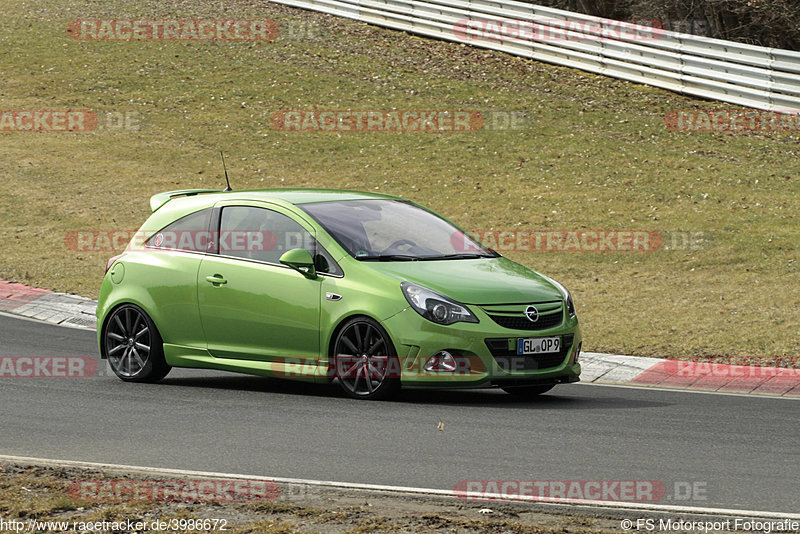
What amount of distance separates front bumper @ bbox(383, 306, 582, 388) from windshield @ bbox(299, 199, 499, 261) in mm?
814

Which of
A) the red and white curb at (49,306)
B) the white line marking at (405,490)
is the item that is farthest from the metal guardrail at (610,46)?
the white line marking at (405,490)

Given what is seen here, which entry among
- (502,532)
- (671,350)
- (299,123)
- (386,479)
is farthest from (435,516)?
(299,123)

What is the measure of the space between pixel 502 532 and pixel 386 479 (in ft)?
4.72

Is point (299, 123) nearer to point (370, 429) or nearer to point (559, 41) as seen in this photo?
point (559, 41)

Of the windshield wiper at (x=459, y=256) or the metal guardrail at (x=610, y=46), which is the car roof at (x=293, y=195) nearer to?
the windshield wiper at (x=459, y=256)

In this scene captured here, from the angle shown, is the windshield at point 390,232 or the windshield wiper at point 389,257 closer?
the windshield wiper at point 389,257

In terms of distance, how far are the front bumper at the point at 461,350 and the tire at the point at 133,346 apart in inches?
97.9

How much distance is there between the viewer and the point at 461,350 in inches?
357

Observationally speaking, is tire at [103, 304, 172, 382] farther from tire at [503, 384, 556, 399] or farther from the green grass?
the green grass

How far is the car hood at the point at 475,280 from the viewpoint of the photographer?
9227 mm

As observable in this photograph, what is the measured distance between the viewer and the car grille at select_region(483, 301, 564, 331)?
9.18 m

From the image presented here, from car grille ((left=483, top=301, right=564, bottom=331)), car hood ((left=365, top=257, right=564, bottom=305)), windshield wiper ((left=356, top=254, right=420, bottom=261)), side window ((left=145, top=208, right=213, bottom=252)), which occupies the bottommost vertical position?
car grille ((left=483, top=301, right=564, bottom=331))

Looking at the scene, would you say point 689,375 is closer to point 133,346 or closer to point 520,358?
point 520,358

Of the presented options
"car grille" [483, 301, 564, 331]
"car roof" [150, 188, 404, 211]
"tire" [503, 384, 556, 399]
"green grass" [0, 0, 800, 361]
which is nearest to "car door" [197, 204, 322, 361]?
"car roof" [150, 188, 404, 211]
